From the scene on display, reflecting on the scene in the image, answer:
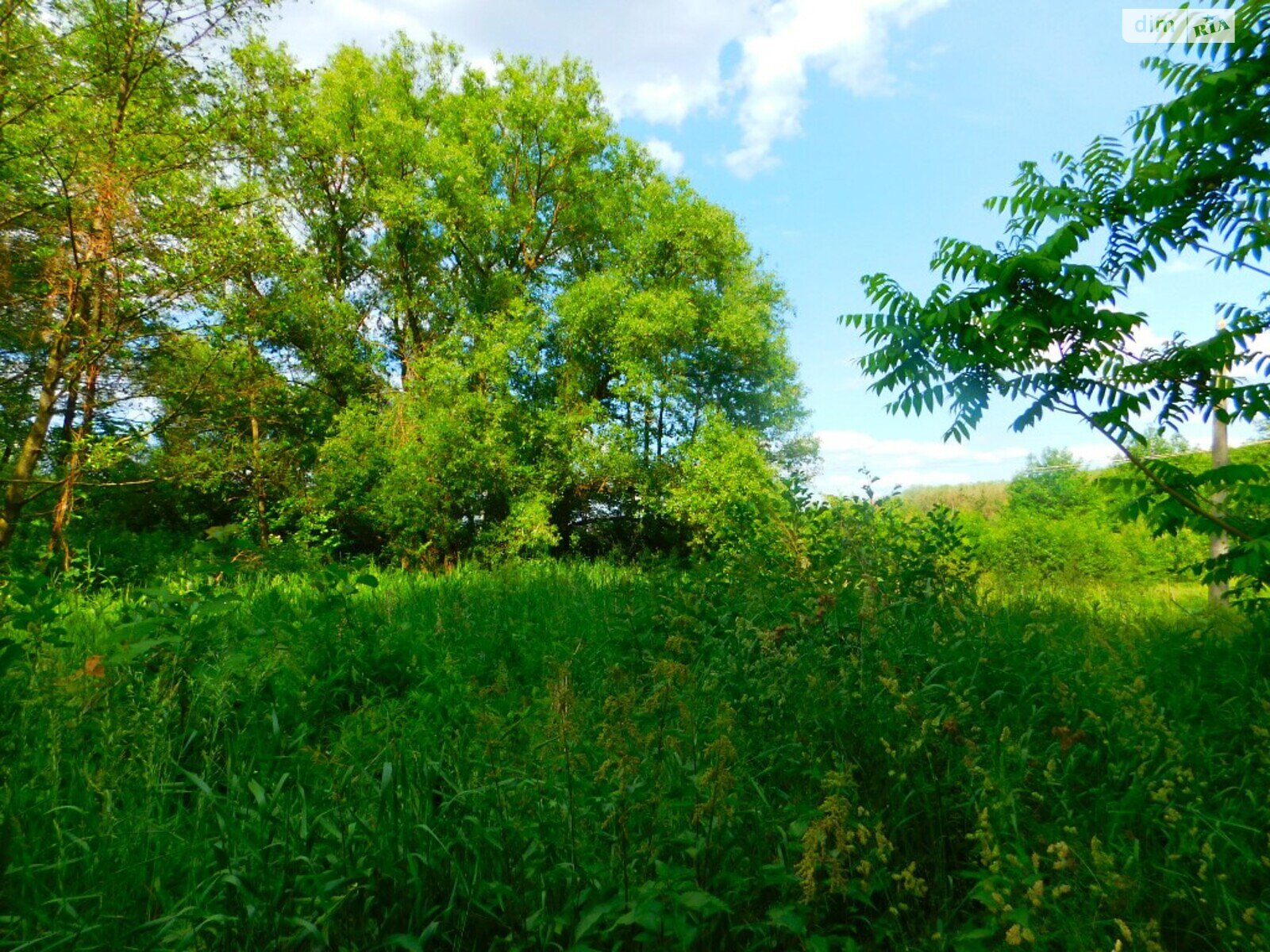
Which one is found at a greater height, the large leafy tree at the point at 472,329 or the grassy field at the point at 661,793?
the large leafy tree at the point at 472,329

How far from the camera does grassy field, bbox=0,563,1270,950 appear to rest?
1.83m

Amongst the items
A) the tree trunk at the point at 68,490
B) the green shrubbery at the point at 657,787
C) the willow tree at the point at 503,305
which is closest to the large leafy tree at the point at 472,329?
the willow tree at the point at 503,305

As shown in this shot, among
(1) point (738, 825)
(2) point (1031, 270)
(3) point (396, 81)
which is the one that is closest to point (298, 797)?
(1) point (738, 825)

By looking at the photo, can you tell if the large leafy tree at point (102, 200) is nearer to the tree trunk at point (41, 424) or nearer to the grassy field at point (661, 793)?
the tree trunk at point (41, 424)

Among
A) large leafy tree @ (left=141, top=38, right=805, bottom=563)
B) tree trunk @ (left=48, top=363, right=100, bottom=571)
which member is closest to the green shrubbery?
tree trunk @ (left=48, top=363, right=100, bottom=571)

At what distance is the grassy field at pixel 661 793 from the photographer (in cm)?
183

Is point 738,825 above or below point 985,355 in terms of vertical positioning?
below

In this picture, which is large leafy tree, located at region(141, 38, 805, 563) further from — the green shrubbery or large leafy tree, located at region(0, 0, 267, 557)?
the green shrubbery

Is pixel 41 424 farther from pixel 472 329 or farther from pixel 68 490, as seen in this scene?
pixel 472 329

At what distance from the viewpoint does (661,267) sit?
14.4 meters

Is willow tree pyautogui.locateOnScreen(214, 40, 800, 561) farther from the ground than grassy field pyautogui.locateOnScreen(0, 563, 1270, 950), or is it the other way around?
willow tree pyautogui.locateOnScreen(214, 40, 800, 561)

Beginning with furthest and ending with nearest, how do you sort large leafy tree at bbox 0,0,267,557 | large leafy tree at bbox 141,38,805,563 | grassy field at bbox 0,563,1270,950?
1. large leafy tree at bbox 141,38,805,563
2. large leafy tree at bbox 0,0,267,557
3. grassy field at bbox 0,563,1270,950

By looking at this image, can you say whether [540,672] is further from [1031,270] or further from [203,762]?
[1031,270]

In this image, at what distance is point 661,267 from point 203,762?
13.3 m
